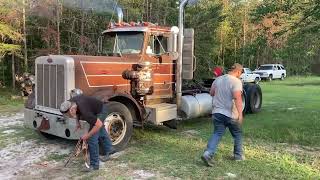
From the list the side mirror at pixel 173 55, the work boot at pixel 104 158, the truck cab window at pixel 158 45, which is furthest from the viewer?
the side mirror at pixel 173 55

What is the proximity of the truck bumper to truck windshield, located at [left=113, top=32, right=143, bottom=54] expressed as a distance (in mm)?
2281

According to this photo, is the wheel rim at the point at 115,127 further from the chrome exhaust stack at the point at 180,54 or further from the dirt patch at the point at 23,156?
the chrome exhaust stack at the point at 180,54

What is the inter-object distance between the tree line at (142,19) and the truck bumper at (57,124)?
10.3 feet

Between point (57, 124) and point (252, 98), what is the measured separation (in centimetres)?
735

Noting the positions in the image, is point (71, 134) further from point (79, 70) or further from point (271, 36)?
point (271, 36)

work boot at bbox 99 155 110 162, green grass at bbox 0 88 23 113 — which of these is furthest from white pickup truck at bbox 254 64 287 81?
work boot at bbox 99 155 110 162

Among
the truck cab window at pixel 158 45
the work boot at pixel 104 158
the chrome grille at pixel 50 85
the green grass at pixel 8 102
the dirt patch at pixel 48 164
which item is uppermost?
the truck cab window at pixel 158 45

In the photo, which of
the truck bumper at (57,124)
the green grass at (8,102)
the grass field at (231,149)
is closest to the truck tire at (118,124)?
the grass field at (231,149)

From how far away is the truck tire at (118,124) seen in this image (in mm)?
8451

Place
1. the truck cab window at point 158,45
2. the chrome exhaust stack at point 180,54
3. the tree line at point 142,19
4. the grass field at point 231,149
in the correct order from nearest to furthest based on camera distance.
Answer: the grass field at point 231,149
the tree line at point 142,19
the truck cab window at point 158,45
the chrome exhaust stack at point 180,54

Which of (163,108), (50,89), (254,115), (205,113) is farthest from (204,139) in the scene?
(254,115)

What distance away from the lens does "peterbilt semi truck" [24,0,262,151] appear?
851 cm

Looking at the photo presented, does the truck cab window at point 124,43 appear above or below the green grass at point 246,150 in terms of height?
above

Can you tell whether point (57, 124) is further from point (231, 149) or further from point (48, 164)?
point (231, 149)
